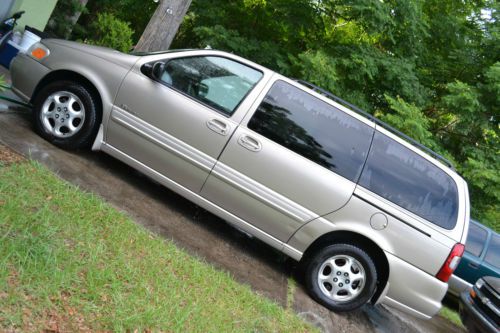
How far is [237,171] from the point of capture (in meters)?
5.26

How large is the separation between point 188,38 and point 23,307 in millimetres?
12224

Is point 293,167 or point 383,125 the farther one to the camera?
point 383,125

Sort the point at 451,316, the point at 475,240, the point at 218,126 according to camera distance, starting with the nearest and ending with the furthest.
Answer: the point at 218,126 < the point at 451,316 < the point at 475,240

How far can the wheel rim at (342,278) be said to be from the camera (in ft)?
17.1

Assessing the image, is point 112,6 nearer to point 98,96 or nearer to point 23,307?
point 98,96

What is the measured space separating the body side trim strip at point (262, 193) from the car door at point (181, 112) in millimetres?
162

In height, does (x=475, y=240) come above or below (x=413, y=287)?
above

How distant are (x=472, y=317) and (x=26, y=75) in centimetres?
657

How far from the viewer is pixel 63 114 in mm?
5664

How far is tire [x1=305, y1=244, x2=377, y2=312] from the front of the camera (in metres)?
5.16

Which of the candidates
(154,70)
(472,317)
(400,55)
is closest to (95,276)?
(154,70)

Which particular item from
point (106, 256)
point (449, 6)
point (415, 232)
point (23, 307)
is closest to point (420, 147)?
point (415, 232)

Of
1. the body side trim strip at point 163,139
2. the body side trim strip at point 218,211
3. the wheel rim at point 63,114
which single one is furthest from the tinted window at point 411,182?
the wheel rim at point 63,114

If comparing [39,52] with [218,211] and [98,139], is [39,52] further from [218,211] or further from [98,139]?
[218,211]
